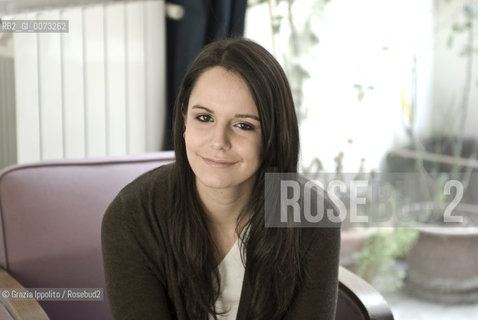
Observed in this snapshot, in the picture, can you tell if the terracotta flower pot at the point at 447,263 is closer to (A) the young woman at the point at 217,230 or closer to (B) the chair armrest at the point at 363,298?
(B) the chair armrest at the point at 363,298

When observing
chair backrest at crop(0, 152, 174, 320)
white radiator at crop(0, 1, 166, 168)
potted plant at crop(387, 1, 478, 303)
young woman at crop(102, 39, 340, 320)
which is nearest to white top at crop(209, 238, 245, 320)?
young woman at crop(102, 39, 340, 320)

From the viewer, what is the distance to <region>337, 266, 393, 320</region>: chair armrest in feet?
4.01

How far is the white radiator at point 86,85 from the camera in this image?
173 centimetres

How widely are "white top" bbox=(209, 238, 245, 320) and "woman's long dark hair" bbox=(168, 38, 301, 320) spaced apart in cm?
2

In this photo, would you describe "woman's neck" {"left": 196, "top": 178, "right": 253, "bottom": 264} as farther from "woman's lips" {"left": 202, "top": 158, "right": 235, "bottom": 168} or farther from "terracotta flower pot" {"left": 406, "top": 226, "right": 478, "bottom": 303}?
"terracotta flower pot" {"left": 406, "top": 226, "right": 478, "bottom": 303}

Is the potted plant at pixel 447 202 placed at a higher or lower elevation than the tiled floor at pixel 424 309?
higher

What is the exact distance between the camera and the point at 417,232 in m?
2.10

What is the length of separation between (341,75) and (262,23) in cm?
33

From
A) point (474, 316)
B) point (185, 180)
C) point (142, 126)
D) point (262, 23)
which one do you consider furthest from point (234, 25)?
point (474, 316)

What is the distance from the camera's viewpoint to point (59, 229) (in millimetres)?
1436

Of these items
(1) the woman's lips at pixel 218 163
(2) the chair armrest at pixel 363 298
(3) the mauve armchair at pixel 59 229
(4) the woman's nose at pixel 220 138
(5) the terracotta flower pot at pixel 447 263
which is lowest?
(5) the terracotta flower pot at pixel 447 263

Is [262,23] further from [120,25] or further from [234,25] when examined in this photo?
[120,25]

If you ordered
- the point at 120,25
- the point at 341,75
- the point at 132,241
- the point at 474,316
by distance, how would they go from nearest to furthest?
1. the point at 132,241
2. the point at 120,25
3. the point at 474,316
4. the point at 341,75

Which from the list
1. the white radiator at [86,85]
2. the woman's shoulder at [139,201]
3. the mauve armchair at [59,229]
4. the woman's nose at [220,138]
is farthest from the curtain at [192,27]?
the woman's nose at [220,138]
